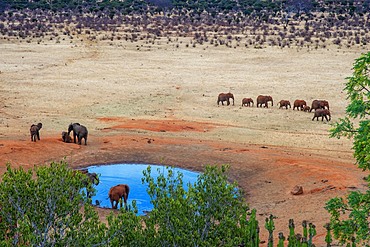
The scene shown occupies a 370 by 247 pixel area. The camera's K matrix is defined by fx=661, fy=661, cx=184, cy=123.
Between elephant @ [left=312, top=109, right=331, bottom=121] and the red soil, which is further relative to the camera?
elephant @ [left=312, top=109, right=331, bottom=121]

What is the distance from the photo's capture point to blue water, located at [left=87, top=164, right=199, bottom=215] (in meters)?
19.8

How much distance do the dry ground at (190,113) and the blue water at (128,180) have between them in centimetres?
59

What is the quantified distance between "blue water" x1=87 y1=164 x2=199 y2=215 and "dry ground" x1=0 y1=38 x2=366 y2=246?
587 millimetres

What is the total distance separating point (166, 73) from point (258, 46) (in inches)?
556

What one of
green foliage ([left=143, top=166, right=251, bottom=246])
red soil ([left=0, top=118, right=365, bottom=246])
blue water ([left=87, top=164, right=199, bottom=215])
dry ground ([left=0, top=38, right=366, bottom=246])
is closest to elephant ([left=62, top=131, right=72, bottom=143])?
red soil ([left=0, top=118, right=365, bottom=246])

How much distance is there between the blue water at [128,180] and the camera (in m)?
19.8

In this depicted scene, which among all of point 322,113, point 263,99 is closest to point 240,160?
point 322,113

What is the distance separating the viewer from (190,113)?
32.4 m

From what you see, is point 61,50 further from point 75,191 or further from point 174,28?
point 75,191

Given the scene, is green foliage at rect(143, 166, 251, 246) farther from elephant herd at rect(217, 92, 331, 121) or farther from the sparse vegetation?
the sparse vegetation

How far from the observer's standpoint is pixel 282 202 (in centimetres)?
1911

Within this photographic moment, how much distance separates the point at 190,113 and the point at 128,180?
1099cm

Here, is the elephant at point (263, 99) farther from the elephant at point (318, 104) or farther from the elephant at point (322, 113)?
the elephant at point (322, 113)

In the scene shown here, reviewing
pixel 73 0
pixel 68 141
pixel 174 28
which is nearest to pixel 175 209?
pixel 68 141
